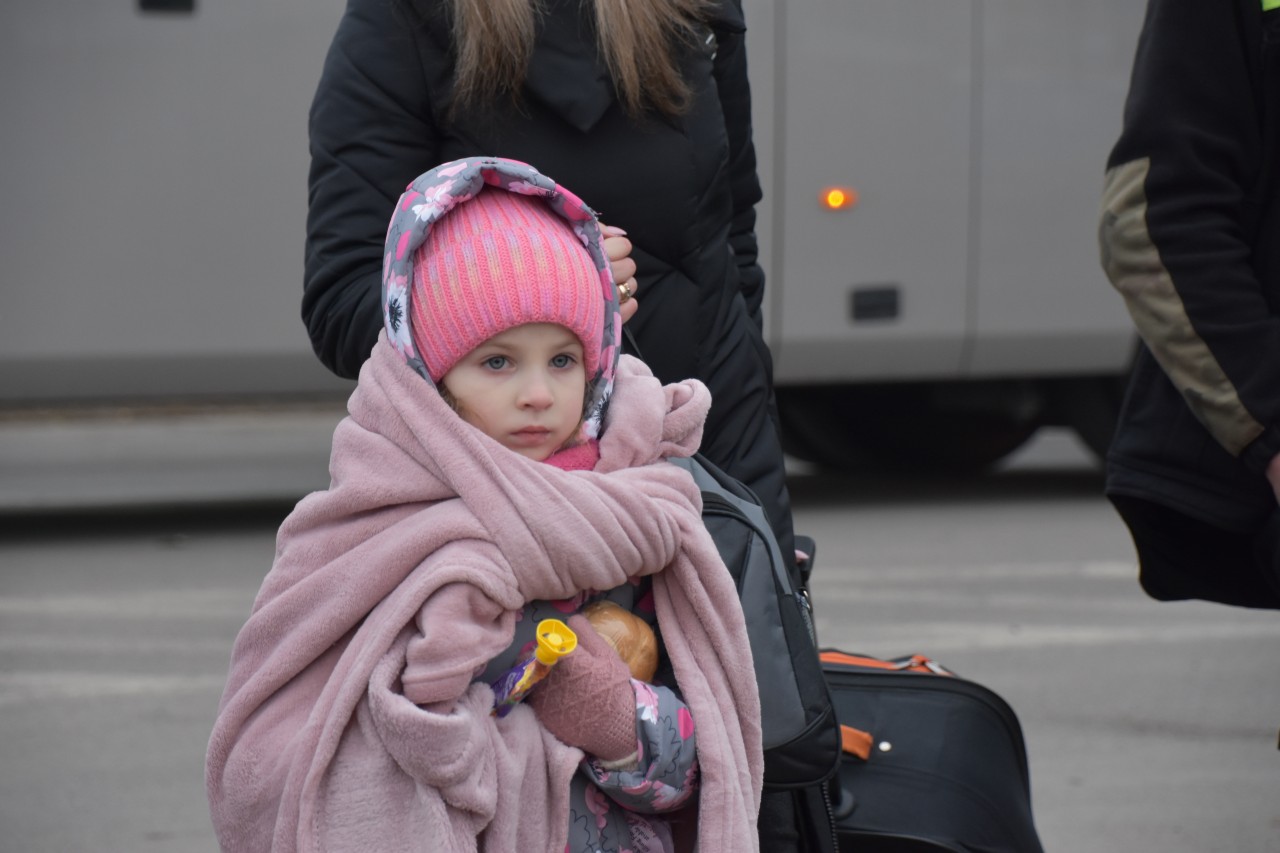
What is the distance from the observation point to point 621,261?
2.38 metres

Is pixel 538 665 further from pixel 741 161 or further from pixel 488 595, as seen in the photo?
pixel 741 161

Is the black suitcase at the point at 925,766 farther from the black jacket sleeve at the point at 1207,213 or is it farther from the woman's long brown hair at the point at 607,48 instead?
the woman's long brown hair at the point at 607,48

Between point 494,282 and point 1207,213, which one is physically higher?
point 494,282

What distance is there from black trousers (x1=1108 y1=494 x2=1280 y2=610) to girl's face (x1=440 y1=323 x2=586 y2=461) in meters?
0.97

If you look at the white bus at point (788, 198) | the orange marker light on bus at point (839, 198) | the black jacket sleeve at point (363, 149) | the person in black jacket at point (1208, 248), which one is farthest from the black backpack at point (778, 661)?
the orange marker light on bus at point (839, 198)

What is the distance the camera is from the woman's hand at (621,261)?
93.0 inches

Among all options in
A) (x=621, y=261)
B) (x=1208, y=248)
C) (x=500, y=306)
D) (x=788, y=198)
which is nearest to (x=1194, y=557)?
(x=1208, y=248)

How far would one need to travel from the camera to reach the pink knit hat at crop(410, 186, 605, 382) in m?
2.05

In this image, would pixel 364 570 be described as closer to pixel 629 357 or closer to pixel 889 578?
pixel 629 357

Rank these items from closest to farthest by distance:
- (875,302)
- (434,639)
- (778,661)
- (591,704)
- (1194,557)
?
(434,639) < (591,704) < (778,661) < (1194,557) < (875,302)

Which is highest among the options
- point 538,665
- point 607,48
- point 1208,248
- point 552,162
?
point 607,48

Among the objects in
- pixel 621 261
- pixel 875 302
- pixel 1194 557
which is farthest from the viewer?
pixel 875 302

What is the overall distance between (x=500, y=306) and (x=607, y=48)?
590 mm

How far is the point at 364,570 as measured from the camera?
1.95 m
